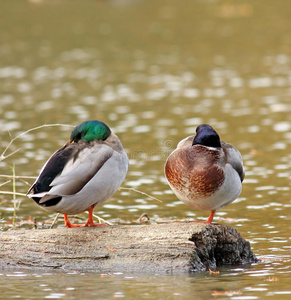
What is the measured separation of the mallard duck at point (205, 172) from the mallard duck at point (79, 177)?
1.53 ft

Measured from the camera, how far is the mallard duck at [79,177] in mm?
6426

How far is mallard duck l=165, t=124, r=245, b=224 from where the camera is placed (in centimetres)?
665

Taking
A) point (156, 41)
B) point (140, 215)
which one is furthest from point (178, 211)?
point (156, 41)

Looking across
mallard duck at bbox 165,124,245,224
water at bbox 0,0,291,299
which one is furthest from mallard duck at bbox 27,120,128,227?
water at bbox 0,0,291,299

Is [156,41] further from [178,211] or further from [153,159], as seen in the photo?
[178,211]

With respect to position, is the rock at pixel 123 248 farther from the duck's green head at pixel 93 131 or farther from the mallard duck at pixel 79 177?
the duck's green head at pixel 93 131

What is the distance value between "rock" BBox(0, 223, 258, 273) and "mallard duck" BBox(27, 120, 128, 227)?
0.29 metres

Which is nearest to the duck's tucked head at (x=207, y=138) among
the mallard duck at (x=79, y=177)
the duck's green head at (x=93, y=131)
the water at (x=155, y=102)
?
the mallard duck at (x=79, y=177)

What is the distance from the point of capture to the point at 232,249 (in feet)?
22.6

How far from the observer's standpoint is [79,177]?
6480 millimetres

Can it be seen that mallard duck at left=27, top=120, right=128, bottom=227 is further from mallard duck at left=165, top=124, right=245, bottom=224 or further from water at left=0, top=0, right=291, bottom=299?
water at left=0, top=0, right=291, bottom=299

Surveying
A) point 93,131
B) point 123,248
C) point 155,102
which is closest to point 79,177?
point 93,131

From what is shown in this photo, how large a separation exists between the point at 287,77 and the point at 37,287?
1409 cm

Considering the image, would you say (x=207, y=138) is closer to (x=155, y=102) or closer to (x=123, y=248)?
(x=123, y=248)
